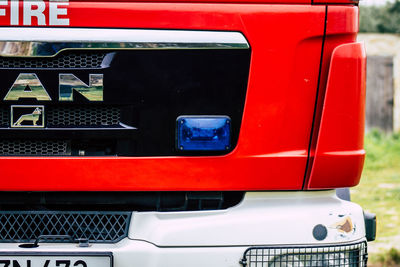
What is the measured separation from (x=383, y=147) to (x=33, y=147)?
12160mm

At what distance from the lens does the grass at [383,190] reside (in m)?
5.30

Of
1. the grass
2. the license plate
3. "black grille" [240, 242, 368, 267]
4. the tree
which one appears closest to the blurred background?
the grass

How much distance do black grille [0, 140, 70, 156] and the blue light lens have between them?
44cm

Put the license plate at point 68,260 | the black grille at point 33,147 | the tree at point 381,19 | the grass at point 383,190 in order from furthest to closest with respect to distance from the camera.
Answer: the tree at point 381,19 → the grass at point 383,190 → the black grille at point 33,147 → the license plate at point 68,260

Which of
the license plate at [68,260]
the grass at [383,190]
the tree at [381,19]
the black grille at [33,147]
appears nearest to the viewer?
the license plate at [68,260]

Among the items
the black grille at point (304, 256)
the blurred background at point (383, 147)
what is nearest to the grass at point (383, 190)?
the blurred background at point (383, 147)

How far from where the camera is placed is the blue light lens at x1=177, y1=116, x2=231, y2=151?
2418 millimetres

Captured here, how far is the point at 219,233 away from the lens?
238cm

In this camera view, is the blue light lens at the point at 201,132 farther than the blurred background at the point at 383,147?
No

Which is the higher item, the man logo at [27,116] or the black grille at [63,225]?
the man logo at [27,116]

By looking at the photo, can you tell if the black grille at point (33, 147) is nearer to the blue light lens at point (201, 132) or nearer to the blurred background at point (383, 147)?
the blue light lens at point (201, 132)

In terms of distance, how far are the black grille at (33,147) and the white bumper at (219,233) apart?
1.14 feet

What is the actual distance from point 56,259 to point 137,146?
504 mm

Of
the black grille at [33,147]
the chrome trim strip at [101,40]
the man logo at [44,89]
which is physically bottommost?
the black grille at [33,147]
